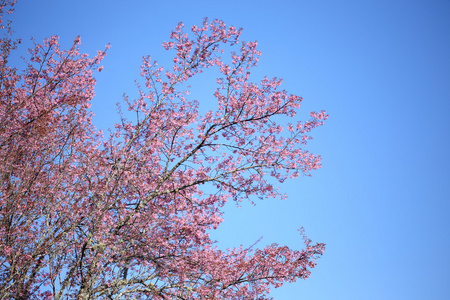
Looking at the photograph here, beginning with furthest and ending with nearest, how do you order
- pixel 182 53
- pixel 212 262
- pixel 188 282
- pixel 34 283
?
pixel 182 53 → pixel 212 262 → pixel 188 282 → pixel 34 283

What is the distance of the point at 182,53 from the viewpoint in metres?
11.8

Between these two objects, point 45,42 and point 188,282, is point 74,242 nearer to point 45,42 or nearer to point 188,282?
point 188,282

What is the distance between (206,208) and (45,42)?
25.9ft

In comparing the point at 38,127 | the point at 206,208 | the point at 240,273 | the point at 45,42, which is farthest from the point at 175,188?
the point at 45,42

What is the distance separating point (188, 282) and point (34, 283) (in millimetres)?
3825

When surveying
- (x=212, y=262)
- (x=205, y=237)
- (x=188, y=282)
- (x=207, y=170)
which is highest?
(x=207, y=170)

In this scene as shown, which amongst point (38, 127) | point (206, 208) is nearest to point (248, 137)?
point (206, 208)

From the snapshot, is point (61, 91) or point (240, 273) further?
point (61, 91)

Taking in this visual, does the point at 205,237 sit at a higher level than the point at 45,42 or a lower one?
lower

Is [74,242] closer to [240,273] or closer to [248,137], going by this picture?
[240,273]

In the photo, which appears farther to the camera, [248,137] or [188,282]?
[248,137]

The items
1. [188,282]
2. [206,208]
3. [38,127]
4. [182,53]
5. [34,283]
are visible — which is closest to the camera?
[38,127]

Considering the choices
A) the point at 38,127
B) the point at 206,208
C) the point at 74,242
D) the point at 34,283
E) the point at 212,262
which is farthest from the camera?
the point at 206,208

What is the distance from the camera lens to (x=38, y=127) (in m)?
7.84
